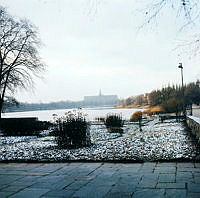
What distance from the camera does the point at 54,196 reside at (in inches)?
154

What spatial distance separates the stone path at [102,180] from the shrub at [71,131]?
3.14 meters

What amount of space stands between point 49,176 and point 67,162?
56.1 inches

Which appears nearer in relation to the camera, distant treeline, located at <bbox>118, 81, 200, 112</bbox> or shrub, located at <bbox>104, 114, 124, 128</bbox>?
shrub, located at <bbox>104, 114, 124, 128</bbox>

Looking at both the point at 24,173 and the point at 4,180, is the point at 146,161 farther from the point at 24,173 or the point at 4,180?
the point at 4,180

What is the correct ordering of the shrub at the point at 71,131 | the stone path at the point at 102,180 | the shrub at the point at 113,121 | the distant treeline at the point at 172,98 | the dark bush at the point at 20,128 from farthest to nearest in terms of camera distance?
1. the distant treeline at the point at 172,98
2. the shrub at the point at 113,121
3. the dark bush at the point at 20,128
4. the shrub at the point at 71,131
5. the stone path at the point at 102,180

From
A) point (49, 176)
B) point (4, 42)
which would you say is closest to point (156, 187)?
point (49, 176)

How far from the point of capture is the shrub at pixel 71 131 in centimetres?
942

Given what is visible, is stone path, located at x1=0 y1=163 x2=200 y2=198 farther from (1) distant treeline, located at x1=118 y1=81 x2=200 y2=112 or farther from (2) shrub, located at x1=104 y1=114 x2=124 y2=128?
(2) shrub, located at x1=104 y1=114 x2=124 y2=128

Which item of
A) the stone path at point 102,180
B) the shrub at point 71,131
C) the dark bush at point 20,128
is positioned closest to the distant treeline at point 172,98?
the shrub at point 71,131

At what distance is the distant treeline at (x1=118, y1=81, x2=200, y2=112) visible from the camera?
33.7 m

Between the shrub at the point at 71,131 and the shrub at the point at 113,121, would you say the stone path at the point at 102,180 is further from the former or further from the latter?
the shrub at the point at 113,121

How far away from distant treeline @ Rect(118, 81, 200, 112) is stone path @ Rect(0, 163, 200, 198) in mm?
9746

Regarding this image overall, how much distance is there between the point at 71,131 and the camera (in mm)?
9539

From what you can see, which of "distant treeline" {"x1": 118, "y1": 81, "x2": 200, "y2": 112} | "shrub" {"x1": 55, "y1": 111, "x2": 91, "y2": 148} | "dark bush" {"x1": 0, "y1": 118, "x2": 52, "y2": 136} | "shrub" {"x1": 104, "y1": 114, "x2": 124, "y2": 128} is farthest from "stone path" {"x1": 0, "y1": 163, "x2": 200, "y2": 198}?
"shrub" {"x1": 104, "y1": 114, "x2": 124, "y2": 128}
